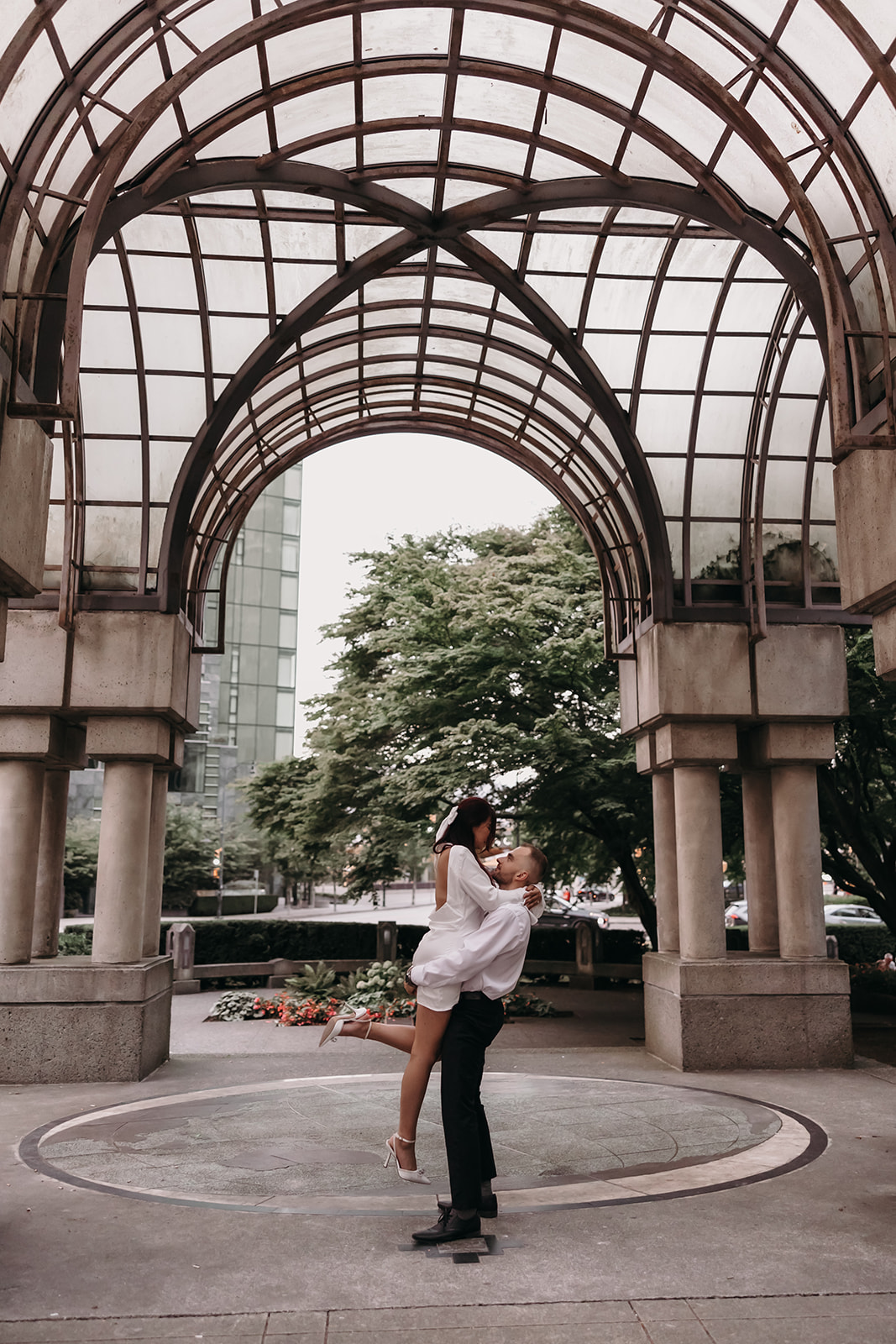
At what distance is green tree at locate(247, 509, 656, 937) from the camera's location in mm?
19891

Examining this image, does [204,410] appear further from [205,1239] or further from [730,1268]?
[730,1268]

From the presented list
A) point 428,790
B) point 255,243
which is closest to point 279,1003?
point 428,790

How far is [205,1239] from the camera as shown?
572 centimetres

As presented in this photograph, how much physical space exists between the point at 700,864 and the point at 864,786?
24.8 feet

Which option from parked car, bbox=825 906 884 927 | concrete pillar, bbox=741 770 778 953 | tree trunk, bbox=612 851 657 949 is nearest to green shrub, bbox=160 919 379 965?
tree trunk, bbox=612 851 657 949

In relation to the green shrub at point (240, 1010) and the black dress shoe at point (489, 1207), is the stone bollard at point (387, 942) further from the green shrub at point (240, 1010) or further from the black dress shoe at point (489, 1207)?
the black dress shoe at point (489, 1207)

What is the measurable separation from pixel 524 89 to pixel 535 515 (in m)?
15.6

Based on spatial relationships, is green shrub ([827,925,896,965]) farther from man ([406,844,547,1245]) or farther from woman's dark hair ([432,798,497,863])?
woman's dark hair ([432,798,497,863])

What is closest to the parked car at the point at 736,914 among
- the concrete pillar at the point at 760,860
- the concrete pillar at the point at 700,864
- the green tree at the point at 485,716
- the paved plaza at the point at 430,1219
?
the green tree at the point at 485,716

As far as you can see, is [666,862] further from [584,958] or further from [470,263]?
[584,958]

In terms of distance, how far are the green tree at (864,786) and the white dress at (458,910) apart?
39.1 ft

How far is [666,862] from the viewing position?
47.5ft

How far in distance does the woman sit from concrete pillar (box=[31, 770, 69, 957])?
8.68 m

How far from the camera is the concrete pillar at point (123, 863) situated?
1222 cm
